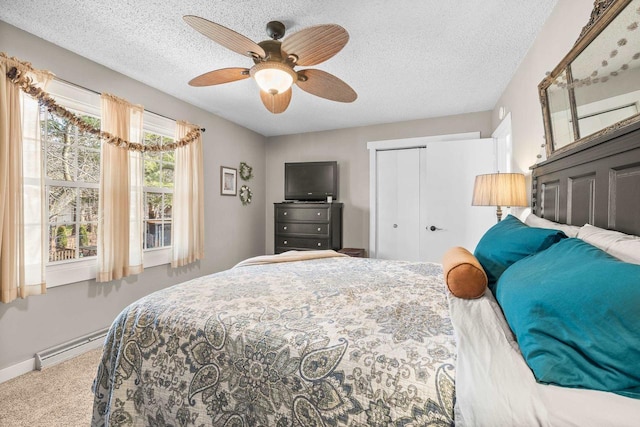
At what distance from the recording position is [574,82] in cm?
153

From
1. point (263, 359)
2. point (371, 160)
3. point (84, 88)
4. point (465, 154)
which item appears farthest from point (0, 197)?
point (465, 154)

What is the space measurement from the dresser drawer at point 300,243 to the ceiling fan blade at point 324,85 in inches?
98.0

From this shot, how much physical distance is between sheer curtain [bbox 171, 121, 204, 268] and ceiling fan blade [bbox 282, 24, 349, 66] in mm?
2182

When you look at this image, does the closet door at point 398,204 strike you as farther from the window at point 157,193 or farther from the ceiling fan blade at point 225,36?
the ceiling fan blade at point 225,36

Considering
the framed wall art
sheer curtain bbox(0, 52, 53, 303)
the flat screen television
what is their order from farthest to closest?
the flat screen television, the framed wall art, sheer curtain bbox(0, 52, 53, 303)

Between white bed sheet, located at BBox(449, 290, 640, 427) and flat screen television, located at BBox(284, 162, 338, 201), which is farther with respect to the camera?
flat screen television, located at BBox(284, 162, 338, 201)

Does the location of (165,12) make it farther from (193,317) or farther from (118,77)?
(193,317)

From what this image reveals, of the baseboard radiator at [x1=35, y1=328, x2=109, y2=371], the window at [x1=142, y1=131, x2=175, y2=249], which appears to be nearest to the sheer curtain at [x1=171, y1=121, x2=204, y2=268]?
the window at [x1=142, y1=131, x2=175, y2=249]

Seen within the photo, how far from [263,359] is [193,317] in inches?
15.5

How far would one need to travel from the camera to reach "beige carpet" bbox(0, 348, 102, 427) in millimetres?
1678

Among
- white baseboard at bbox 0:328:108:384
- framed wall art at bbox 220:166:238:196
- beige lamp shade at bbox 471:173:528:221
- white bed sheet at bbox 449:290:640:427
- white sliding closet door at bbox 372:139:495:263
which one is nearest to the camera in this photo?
white bed sheet at bbox 449:290:640:427

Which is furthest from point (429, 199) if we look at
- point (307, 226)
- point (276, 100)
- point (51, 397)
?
point (51, 397)

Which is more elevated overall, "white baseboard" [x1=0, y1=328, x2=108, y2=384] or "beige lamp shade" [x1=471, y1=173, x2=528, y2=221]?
"beige lamp shade" [x1=471, y1=173, x2=528, y2=221]

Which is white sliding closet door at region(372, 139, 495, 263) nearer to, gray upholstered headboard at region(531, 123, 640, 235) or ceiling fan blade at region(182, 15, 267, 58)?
gray upholstered headboard at region(531, 123, 640, 235)
